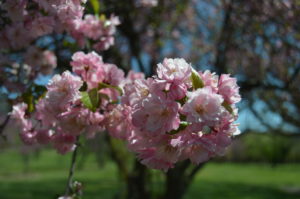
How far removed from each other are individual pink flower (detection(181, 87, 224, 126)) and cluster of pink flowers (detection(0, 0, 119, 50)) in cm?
85

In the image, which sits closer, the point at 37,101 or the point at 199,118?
the point at 199,118

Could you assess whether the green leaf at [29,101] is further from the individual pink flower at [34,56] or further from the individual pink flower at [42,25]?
the individual pink flower at [34,56]

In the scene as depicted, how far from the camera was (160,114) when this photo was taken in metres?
1.07

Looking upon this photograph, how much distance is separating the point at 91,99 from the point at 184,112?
0.49 meters

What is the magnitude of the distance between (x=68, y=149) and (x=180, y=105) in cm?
78

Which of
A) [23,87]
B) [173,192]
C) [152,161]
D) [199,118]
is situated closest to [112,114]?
[152,161]

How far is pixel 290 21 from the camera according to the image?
13.8 feet

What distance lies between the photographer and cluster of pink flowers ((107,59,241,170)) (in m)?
1.04

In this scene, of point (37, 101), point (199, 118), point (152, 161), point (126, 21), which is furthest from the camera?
point (126, 21)

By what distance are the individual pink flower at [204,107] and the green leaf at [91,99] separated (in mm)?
458

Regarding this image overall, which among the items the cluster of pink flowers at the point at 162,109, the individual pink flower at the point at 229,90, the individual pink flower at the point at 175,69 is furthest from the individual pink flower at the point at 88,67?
the individual pink flower at the point at 229,90

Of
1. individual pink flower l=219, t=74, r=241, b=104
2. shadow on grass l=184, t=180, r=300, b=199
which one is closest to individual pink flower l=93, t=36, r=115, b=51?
individual pink flower l=219, t=74, r=241, b=104

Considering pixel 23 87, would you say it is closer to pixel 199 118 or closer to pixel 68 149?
pixel 68 149

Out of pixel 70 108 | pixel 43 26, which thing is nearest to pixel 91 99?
pixel 70 108
